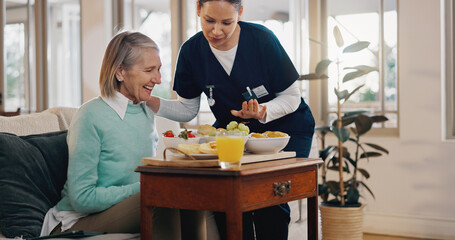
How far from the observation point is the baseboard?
11.9 ft

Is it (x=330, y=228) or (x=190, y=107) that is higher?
(x=190, y=107)

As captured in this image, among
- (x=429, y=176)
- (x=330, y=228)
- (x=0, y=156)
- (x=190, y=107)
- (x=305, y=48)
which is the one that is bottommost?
(x=330, y=228)

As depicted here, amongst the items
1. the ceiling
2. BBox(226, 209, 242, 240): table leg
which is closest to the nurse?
BBox(226, 209, 242, 240): table leg

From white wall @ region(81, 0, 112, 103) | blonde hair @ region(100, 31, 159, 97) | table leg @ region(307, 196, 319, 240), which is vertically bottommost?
table leg @ region(307, 196, 319, 240)

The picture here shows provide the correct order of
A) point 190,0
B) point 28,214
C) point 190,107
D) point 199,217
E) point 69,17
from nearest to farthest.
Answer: point 28,214 → point 199,217 → point 190,107 → point 190,0 → point 69,17

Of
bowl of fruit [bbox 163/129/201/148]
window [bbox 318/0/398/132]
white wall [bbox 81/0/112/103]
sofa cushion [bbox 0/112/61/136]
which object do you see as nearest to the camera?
bowl of fruit [bbox 163/129/201/148]

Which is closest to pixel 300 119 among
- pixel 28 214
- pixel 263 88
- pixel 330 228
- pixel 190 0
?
pixel 263 88

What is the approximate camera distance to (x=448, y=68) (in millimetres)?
3738

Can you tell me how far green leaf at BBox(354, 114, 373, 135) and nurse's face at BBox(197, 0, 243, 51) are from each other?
5.53ft

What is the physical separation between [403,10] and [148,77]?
2.42m

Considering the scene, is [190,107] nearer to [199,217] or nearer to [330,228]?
[199,217]

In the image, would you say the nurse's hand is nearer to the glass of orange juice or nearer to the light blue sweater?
the glass of orange juice

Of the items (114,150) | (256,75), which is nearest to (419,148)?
(256,75)

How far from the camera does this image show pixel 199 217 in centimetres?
188
